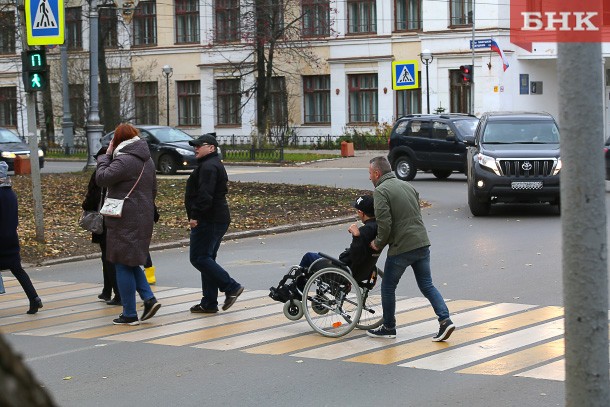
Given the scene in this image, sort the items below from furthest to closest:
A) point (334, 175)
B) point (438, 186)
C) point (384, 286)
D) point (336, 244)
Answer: point (334, 175) < point (438, 186) < point (336, 244) < point (384, 286)


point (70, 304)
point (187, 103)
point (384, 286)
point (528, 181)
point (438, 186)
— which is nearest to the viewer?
point (384, 286)

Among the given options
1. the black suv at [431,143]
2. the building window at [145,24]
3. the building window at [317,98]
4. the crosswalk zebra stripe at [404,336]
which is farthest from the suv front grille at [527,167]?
the building window at [145,24]

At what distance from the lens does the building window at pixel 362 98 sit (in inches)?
2157

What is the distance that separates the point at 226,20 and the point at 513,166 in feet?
125

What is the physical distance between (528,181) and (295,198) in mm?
5550

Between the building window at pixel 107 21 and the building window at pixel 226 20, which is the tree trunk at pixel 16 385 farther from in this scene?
the building window at pixel 226 20

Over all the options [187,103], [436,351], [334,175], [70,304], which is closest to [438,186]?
[334,175]

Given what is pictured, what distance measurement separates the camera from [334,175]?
35.1m

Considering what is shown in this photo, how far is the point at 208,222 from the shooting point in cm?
1139

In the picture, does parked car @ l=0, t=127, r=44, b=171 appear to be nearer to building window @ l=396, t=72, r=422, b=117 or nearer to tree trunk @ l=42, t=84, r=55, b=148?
tree trunk @ l=42, t=84, r=55, b=148

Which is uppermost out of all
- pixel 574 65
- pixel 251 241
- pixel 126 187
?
pixel 574 65

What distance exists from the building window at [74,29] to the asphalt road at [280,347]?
154ft

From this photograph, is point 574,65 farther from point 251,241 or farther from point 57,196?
point 57,196

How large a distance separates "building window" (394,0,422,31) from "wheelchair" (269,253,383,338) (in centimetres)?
4402
